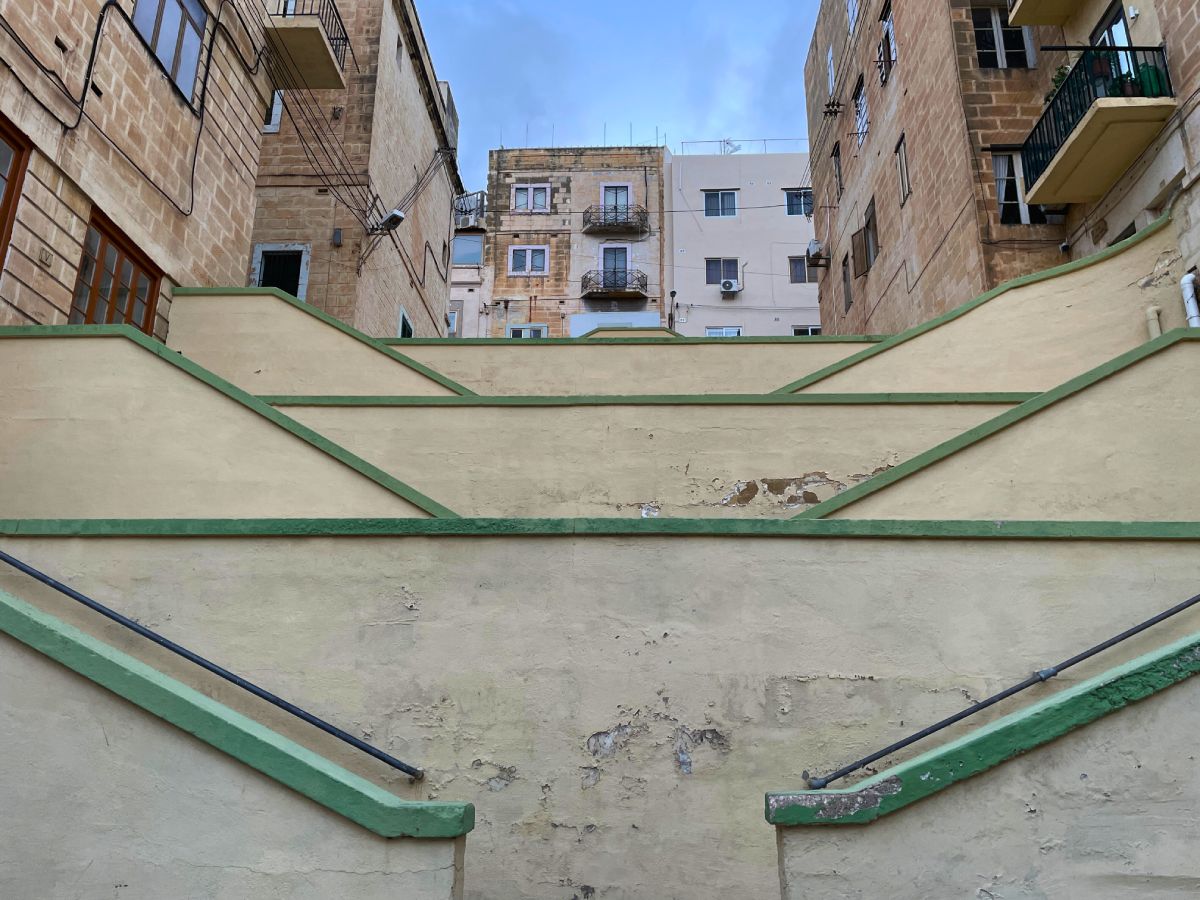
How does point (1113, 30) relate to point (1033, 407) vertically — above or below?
above

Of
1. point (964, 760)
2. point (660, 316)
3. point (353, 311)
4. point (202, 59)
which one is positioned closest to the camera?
point (964, 760)

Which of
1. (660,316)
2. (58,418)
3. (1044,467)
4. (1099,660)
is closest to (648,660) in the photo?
(1099,660)

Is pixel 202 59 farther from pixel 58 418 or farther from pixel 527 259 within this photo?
pixel 527 259

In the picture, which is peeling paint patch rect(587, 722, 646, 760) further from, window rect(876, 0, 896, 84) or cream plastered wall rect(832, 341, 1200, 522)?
window rect(876, 0, 896, 84)

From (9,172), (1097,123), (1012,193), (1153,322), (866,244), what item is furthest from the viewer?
(866,244)

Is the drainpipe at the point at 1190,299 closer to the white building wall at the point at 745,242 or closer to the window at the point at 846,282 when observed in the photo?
the window at the point at 846,282

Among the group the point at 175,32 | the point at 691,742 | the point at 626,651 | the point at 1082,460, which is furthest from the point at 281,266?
the point at 691,742

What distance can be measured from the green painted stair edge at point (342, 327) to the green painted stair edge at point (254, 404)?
10.9 feet

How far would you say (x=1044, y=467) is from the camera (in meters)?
6.77

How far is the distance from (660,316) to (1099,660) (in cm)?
3408

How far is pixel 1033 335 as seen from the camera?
10.4m

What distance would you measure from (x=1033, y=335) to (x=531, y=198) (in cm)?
3252

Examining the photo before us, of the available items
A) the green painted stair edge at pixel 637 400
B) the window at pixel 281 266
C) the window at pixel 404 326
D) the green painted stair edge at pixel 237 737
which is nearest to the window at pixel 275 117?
the window at pixel 281 266

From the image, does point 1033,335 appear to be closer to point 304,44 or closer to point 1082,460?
point 1082,460
